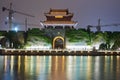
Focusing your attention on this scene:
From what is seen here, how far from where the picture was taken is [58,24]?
3442 inches

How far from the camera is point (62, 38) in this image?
81.5 meters

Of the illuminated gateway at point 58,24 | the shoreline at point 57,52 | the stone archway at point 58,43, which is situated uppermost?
the illuminated gateway at point 58,24

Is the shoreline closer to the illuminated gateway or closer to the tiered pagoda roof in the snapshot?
the illuminated gateway

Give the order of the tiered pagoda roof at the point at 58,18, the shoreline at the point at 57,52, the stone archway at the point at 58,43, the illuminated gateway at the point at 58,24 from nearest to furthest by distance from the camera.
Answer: the shoreline at the point at 57,52, the stone archway at the point at 58,43, the illuminated gateway at the point at 58,24, the tiered pagoda roof at the point at 58,18

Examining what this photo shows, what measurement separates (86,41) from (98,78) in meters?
53.1

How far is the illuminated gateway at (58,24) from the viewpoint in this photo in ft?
268

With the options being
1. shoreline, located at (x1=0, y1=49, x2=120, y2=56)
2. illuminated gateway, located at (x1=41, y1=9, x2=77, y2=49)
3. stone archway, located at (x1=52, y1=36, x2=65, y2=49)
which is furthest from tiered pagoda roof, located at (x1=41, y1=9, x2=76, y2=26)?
shoreline, located at (x1=0, y1=49, x2=120, y2=56)

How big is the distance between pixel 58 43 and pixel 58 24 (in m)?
6.22

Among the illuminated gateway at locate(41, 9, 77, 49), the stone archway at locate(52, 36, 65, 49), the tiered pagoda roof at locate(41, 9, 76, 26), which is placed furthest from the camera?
the tiered pagoda roof at locate(41, 9, 76, 26)

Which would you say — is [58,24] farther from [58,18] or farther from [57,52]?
[57,52]

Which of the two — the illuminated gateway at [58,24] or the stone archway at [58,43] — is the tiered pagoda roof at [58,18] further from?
the stone archway at [58,43]

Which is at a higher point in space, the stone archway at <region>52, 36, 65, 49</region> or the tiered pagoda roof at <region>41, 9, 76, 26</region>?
the tiered pagoda roof at <region>41, 9, 76, 26</region>

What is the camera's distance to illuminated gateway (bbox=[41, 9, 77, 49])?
268 feet

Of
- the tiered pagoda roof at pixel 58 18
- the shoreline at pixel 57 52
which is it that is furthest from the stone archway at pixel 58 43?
the shoreline at pixel 57 52
